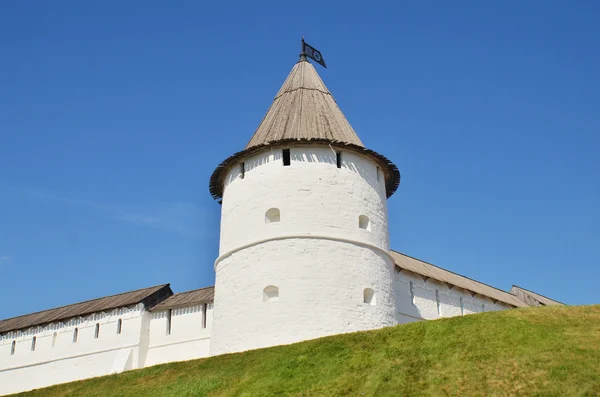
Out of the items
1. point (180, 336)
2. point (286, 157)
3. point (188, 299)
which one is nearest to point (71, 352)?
point (180, 336)

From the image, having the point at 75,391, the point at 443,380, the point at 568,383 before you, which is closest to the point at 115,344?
the point at 75,391

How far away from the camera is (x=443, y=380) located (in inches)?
632

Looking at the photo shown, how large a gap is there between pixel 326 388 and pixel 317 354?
7.38 ft

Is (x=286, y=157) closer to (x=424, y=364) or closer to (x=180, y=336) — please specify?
(x=180, y=336)

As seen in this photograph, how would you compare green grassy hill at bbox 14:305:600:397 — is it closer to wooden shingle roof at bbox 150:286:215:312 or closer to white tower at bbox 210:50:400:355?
white tower at bbox 210:50:400:355

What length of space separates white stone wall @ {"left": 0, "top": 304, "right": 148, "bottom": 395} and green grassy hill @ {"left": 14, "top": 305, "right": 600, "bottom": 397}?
9061mm

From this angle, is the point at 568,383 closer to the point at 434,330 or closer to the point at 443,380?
the point at 443,380

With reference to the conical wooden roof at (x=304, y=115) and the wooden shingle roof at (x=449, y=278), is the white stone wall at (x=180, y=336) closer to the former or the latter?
the conical wooden roof at (x=304, y=115)

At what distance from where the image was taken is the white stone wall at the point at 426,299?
30266 mm

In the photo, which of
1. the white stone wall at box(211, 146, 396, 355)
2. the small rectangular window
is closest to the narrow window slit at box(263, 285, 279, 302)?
the white stone wall at box(211, 146, 396, 355)

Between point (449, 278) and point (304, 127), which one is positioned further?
point (449, 278)

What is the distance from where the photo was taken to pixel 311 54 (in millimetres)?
32250

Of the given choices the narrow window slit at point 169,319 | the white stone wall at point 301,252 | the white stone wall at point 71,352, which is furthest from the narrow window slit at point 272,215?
the white stone wall at point 71,352

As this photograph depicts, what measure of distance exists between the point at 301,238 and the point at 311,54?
36.4 feet
